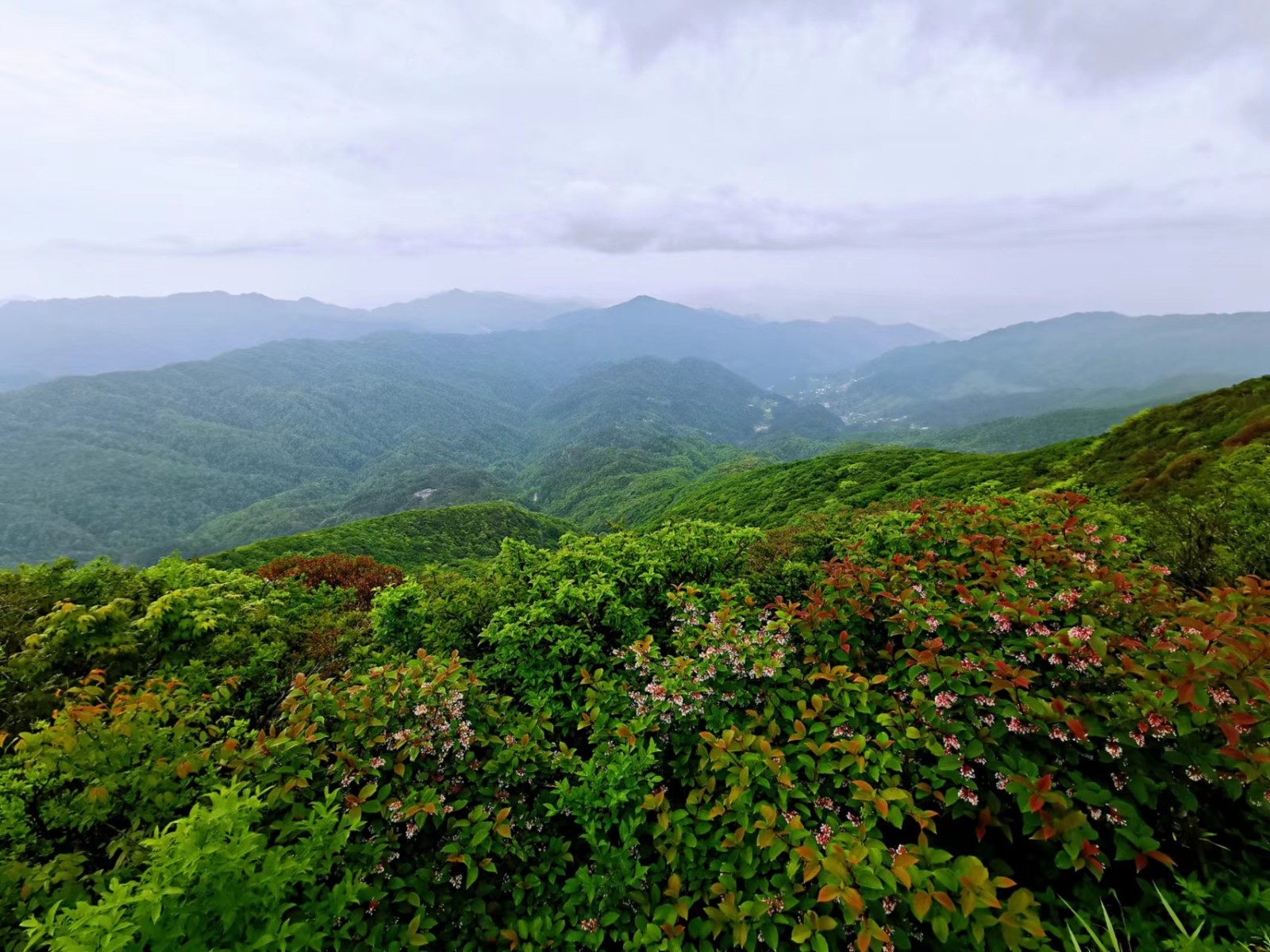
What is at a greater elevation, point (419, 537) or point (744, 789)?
point (744, 789)

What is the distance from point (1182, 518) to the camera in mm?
7816

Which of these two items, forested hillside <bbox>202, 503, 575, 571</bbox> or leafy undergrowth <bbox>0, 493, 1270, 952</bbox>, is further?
forested hillside <bbox>202, 503, 575, 571</bbox>

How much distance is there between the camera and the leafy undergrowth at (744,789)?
10.4ft

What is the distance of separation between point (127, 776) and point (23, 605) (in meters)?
6.77

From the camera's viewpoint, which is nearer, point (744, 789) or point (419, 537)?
point (744, 789)

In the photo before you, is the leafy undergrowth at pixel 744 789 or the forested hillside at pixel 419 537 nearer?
the leafy undergrowth at pixel 744 789

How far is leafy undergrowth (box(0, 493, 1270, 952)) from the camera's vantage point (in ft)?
10.4

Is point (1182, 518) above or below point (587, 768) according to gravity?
above

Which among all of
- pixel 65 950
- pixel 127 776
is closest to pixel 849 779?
pixel 65 950

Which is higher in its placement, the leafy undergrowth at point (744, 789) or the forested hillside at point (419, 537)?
the leafy undergrowth at point (744, 789)

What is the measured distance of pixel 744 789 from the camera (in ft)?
12.7

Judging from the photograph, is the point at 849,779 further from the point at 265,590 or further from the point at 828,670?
the point at 265,590

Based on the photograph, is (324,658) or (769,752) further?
(324,658)

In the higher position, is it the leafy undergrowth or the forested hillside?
the leafy undergrowth
